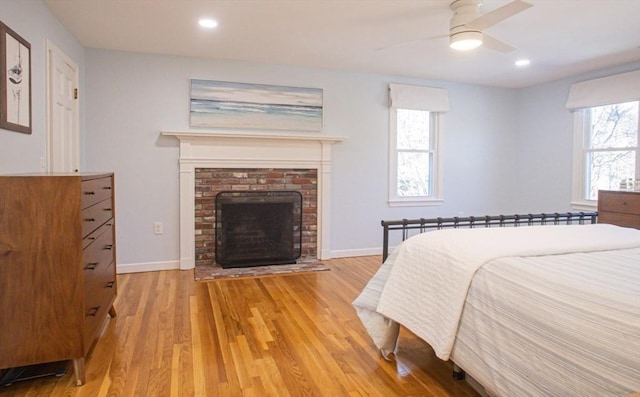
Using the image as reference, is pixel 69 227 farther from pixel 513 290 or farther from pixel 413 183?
pixel 413 183

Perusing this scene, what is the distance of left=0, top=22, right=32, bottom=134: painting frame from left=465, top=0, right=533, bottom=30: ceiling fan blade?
8.86ft

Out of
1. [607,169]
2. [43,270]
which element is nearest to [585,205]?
[607,169]

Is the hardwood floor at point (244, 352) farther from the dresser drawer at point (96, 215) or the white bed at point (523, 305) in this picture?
the dresser drawer at point (96, 215)

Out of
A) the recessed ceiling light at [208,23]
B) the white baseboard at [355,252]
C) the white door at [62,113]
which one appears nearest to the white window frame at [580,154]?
the white baseboard at [355,252]

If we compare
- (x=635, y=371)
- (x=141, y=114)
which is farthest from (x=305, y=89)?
(x=635, y=371)

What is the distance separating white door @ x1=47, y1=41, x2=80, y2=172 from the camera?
3.00 metres

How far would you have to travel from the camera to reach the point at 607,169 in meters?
4.65

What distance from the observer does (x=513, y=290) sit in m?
1.53

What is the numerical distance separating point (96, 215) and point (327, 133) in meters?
2.92

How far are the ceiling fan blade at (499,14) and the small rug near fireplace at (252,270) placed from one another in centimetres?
274

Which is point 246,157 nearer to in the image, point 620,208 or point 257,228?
point 257,228

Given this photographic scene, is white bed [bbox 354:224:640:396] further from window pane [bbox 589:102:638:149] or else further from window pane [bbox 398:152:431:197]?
window pane [bbox 398:152:431:197]

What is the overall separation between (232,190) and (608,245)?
3438mm

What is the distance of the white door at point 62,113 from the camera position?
300 centimetres
